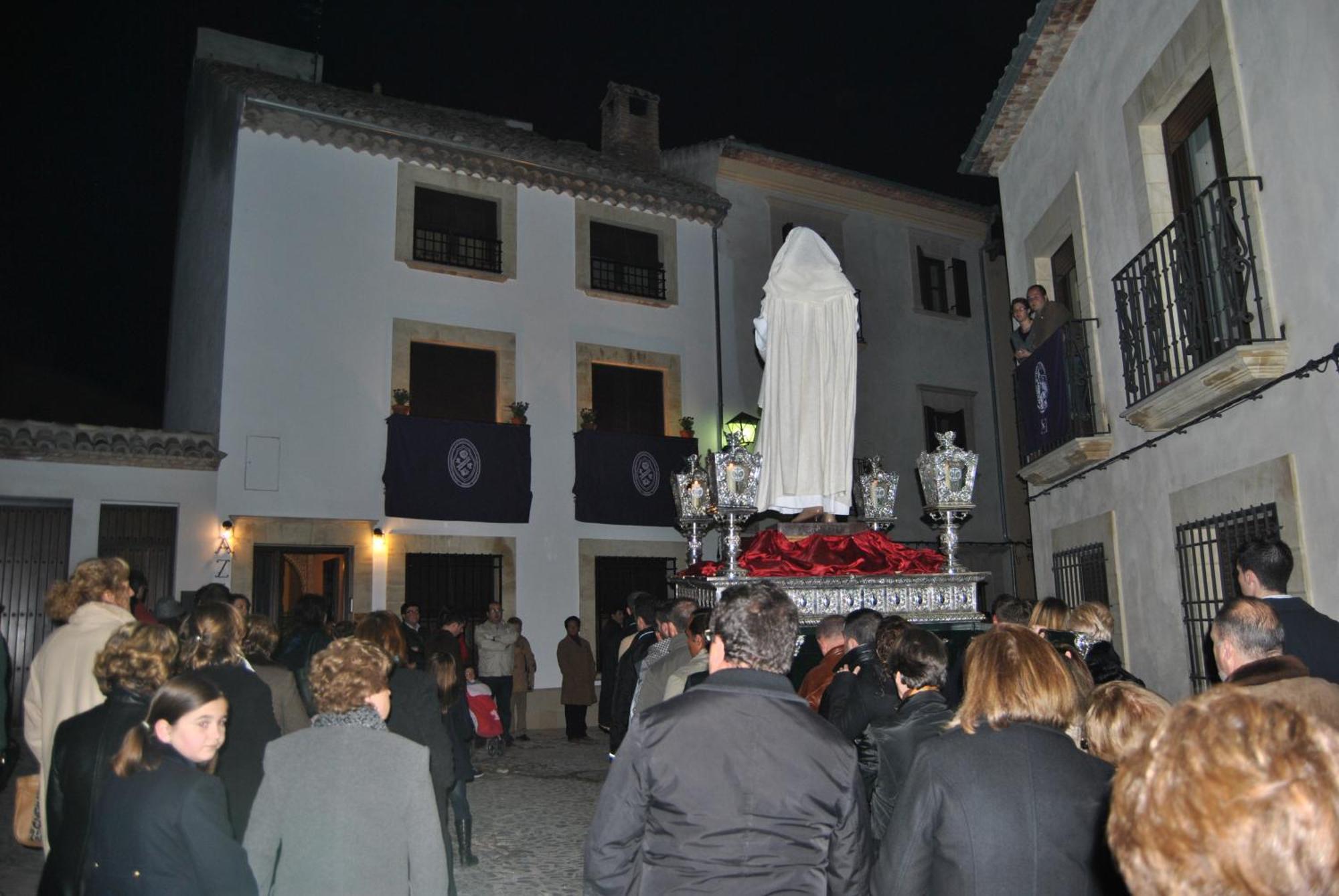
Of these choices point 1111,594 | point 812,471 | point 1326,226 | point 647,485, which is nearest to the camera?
point 1326,226

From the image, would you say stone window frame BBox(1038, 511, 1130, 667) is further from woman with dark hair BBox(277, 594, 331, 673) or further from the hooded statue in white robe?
woman with dark hair BBox(277, 594, 331, 673)

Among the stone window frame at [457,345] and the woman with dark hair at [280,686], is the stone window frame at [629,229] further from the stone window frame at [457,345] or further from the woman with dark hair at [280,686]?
the woman with dark hair at [280,686]

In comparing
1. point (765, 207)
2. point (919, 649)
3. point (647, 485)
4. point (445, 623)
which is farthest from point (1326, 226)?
point (765, 207)

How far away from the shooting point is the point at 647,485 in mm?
15188

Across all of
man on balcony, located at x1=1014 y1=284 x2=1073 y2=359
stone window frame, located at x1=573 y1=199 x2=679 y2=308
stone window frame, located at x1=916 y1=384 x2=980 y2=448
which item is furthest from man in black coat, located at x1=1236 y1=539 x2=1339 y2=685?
stone window frame, located at x1=916 y1=384 x2=980 y2=448

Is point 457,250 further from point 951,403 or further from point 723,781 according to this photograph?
point 723,781

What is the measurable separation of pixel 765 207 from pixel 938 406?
5.10 m

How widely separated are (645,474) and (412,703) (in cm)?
1070

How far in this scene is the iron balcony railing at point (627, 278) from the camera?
1591 centimetres

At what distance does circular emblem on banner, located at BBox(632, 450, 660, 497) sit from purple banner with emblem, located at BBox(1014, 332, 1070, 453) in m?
6.73

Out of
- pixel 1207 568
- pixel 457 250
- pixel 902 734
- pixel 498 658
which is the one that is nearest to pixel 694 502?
pixel 1207 568

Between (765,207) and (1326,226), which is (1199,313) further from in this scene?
(765,207)

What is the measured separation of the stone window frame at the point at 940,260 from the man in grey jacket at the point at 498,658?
35.0 ft

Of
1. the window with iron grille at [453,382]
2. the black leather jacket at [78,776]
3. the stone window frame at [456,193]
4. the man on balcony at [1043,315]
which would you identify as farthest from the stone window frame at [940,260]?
the black leather jacket at [78,776]
